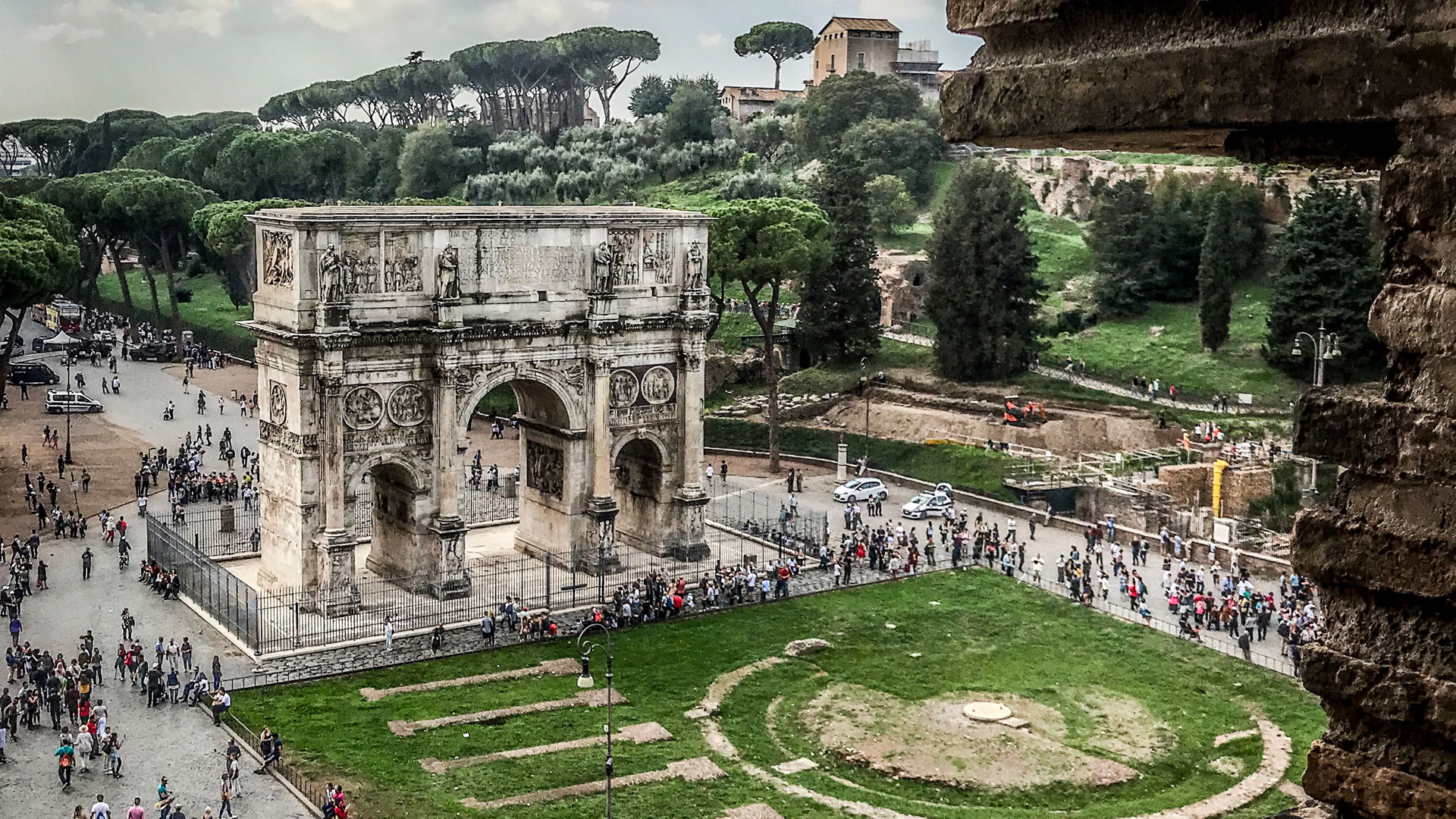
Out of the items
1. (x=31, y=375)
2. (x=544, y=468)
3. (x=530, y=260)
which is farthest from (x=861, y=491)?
(x=31, y=375)

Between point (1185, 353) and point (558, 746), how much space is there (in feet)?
150

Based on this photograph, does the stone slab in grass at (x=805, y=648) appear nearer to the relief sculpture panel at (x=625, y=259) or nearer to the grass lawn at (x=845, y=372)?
the relief sculpture panel at (x=625, y=259)

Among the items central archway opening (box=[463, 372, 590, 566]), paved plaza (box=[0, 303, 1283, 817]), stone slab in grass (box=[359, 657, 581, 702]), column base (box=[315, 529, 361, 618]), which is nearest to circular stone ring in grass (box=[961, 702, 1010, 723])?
paved plaza (box=[0, 303, 1283, 817])

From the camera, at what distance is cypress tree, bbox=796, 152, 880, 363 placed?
75.1 meters

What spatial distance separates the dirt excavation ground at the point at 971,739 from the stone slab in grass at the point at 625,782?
3.24 m

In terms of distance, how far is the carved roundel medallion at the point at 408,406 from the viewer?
4656 centimetres

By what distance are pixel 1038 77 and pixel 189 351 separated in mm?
92759

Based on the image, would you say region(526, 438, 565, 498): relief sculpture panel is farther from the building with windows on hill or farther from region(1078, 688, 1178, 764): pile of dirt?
the building with windows on hill

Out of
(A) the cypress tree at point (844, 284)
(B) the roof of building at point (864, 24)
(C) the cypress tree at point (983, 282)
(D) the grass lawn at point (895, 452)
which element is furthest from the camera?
(B) the roof of building at point (864, 24)

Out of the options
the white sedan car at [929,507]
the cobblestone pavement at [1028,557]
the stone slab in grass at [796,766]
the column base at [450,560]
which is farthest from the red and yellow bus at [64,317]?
the stone slab in grass at [796,766]

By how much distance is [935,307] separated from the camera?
2896 inches

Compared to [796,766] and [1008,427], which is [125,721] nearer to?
[796,766]

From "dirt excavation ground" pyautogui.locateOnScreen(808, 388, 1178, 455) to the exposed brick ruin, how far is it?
60.4m

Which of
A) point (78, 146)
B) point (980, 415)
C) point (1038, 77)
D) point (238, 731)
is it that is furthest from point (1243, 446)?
point (78, 146)
